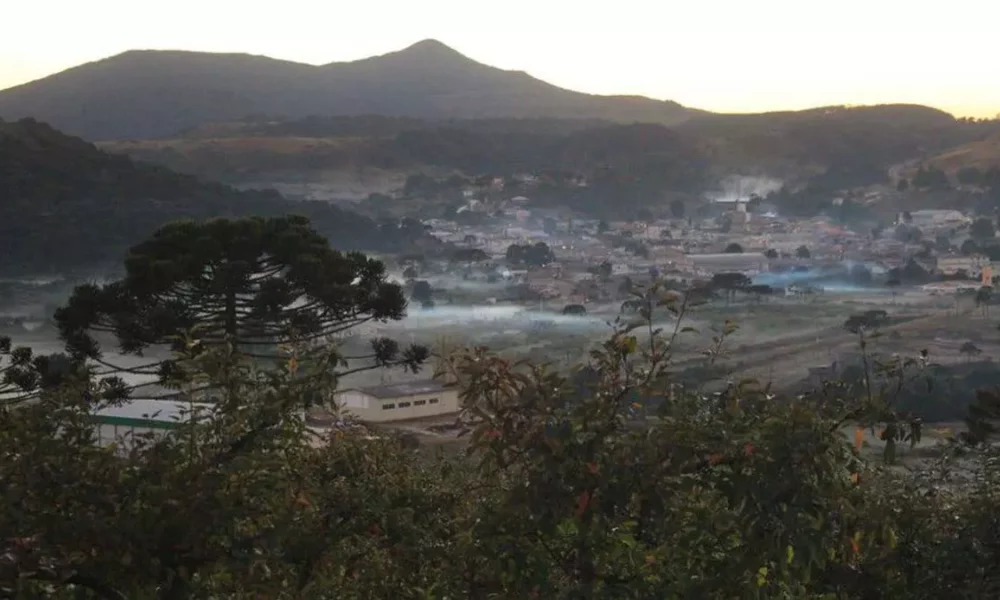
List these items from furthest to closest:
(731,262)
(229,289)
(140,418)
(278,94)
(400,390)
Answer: (278,94), (731,262), (400,390), (229,289), (140,418)

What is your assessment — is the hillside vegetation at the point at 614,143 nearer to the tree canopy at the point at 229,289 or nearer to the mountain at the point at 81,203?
the mountain at the point at 81,203

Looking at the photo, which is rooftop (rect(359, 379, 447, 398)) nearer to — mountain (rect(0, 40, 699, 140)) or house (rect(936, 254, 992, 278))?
house (rect(936, 254, 992, 278))

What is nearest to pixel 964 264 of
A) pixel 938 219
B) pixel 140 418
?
pixel 938 219

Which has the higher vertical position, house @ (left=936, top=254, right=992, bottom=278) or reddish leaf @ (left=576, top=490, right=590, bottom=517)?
reddish leaf @ (left=576, top=490, right=590, bottom=517)

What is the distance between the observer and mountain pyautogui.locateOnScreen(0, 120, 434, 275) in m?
28.3

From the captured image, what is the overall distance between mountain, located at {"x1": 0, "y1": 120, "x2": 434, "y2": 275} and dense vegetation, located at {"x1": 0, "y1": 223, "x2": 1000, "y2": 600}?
24.6m

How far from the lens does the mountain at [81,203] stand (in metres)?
28.3

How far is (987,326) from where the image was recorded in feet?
90.8

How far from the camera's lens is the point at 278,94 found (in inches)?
3546

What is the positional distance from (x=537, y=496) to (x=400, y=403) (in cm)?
1295

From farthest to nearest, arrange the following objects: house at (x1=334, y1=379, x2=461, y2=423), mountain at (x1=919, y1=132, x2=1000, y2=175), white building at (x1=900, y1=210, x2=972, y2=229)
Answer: mountain at (x1=919, y1=132, x2=1000, y2=175) < white building at (x1=900, y1=210, x2=972, y2=229) < house at (x1=334, y1=379, x2=461, y2=423)

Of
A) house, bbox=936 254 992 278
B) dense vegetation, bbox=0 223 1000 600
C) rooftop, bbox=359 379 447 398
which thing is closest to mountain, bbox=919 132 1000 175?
house, bbox=936 254 992 278

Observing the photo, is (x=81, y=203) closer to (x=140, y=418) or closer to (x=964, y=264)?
(x=140, y=418)

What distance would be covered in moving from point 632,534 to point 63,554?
130 cm
